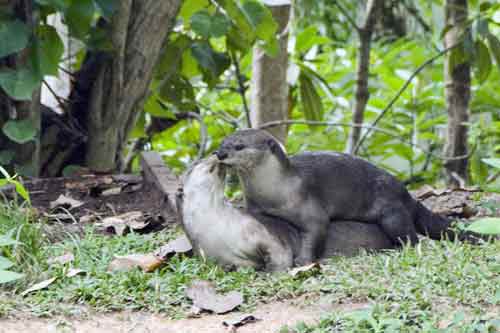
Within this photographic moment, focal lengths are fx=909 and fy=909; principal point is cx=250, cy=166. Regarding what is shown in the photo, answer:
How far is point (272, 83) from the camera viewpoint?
6.37m

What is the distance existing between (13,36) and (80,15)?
0.37 m

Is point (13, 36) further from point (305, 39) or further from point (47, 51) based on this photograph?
point (305, 39)

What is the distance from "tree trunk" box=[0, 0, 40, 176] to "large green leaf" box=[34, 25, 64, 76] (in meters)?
0.11

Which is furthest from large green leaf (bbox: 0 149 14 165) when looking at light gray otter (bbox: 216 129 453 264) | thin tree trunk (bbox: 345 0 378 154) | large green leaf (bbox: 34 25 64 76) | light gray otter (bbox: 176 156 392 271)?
thin tree trunk (bbox: 345 0 378 154)

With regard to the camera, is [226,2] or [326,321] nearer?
[326,321]

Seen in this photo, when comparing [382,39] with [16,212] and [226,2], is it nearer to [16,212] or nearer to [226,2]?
[226,2]

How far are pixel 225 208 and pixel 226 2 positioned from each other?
192 cm

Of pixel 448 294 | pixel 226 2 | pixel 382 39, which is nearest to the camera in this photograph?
pixel 448 294

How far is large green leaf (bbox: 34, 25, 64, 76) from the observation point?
500cm

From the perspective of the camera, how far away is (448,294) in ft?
10.2

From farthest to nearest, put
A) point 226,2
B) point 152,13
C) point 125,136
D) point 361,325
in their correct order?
point 125,136
point 152,13
point 226,2
point 361,325

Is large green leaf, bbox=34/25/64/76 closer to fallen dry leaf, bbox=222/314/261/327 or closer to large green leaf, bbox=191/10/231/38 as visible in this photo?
large green leaf, bbox=191/10/231/38

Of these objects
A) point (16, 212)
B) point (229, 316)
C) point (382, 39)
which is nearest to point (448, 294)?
point (229, 316)

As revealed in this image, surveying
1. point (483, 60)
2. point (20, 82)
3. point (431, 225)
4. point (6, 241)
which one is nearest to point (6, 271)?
point (6, 241)
